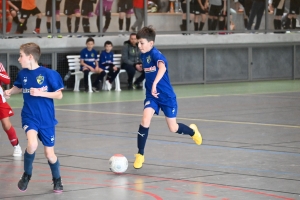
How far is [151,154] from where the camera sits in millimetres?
11734

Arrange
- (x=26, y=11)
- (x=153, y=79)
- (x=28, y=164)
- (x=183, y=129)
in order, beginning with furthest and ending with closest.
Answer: (x=26, y=11) → (x=183, y=129) → (x=153, y=79) → (x=28, y=164)

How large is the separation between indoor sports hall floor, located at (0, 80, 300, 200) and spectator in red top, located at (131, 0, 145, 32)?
617 cm

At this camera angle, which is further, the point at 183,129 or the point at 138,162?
the point at 183,129

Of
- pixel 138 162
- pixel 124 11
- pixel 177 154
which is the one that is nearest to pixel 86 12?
pixel 124 11

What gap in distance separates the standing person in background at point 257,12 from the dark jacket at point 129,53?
5890 millimetres

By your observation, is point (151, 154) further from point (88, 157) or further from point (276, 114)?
point (276, 114)

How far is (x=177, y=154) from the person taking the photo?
11688 mm

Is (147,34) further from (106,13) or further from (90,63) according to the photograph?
(106,13)

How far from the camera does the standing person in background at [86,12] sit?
24797 millimetres

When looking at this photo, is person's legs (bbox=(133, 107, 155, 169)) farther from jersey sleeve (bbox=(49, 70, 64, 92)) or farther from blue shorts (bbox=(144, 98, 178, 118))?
jersey sleeve (bbox=(49, 70, 64, 92))

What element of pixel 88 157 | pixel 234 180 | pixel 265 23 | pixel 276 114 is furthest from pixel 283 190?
pixel 265 23

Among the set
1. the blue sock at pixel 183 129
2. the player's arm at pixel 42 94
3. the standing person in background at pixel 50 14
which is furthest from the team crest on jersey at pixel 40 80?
the standing person in background at pixel 50 14

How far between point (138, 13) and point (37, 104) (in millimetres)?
17576

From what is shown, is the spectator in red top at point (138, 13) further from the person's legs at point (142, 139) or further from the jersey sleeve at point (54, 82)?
the jersey sleeve at point (54, 82)
